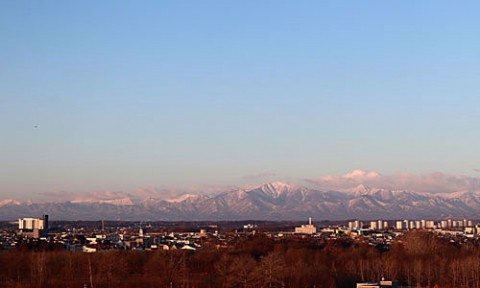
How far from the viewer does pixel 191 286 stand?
51.2 meters

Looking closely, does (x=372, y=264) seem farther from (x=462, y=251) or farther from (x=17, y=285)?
(x=17, y=285)

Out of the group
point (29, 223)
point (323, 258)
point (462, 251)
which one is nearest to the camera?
point (323, 258)

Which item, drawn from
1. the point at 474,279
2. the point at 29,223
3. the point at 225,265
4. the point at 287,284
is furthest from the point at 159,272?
the point at 29,223

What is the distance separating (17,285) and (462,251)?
42777 millimetres

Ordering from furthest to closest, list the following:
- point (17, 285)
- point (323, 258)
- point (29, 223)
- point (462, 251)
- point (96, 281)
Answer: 1. point (29, 223)
2. point (462, 251)
3. point (323, 258)
4. point (96, 281)
5. point (17, 285)

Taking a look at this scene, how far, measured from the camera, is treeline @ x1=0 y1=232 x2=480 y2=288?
5228 cm

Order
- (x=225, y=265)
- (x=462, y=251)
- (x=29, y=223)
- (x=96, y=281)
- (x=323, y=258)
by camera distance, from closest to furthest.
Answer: (x=96, y=281)
(x=225, y=265)
(x=323, y=258)
(x=462, y=251)
(x=29, y=223)

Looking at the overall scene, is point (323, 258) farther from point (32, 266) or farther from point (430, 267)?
point (32, 266)

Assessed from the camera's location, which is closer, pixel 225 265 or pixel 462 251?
pixel 225 265

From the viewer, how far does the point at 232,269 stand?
177ft

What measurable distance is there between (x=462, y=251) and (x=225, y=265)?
26087 mm

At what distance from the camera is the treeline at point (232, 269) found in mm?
52281

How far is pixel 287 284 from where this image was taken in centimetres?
5081

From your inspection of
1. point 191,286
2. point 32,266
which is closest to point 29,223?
point 32,266
